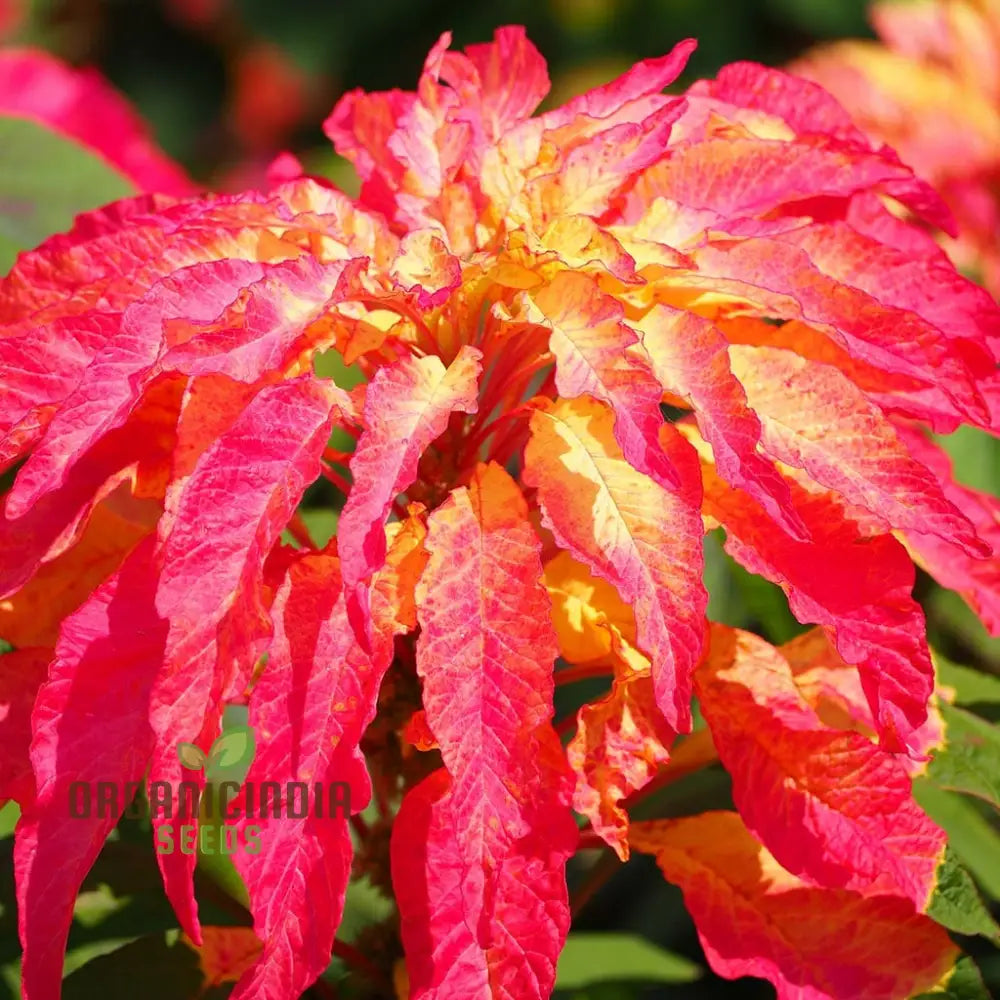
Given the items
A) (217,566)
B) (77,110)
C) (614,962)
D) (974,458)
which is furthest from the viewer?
(77,110)

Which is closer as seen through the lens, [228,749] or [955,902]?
[955,902]

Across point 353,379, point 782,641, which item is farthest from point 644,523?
point 353,379

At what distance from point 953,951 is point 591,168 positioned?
0.40 meters

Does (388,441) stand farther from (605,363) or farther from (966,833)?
(966,833)

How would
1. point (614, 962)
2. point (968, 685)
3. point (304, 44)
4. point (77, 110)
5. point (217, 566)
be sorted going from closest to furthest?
1. point (217, 566)
2. point (968, 685)
3. point (614, 962)
4. point (77, 110)
5. point (304, 44)

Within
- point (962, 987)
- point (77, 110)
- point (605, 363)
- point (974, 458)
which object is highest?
point (77, 110)

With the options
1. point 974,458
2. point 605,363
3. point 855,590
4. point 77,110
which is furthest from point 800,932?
point 77,110

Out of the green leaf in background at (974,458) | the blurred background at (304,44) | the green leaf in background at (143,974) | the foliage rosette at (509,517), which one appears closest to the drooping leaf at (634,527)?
the foliage rosette at (509,517)

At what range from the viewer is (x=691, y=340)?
560 millimetres

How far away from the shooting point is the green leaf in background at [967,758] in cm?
65

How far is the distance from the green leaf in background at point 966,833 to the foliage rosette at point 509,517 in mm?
144

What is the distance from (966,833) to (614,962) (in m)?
0.28

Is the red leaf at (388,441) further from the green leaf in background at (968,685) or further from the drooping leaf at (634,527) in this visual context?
the green leaf in background at (968,685)

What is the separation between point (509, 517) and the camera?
56 centimetres
